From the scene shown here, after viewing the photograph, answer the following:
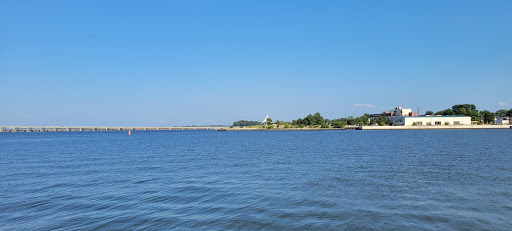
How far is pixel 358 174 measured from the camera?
2597 cm

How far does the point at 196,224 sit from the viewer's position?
13.7m

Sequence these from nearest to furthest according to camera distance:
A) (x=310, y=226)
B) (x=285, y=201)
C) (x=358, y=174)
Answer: (x=310, y=226) → (x=285, y=201) → (x=358, y=174)

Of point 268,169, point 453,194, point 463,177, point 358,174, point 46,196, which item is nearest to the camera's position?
point 453,194

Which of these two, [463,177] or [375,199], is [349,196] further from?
[463,177]

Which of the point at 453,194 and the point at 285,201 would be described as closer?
the point at 285,201

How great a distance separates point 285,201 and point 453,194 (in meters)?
10.4

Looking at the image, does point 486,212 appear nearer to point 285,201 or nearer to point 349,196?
point 349,196

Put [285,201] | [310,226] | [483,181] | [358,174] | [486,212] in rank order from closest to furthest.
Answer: [310,226], [486,212], [285,201], [483,181], [358,174]

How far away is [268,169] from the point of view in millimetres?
29828

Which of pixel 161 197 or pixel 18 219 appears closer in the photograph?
pixel 18 219

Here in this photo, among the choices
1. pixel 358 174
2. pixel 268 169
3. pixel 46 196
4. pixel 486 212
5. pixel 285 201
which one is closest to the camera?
pixel 486 212

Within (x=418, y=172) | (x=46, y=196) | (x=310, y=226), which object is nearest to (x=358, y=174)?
(x=418, y=172)

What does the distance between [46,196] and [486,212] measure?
2523cm

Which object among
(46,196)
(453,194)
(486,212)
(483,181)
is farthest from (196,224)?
Answer: (483,181)
